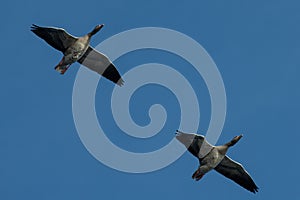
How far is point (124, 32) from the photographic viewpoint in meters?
42.4

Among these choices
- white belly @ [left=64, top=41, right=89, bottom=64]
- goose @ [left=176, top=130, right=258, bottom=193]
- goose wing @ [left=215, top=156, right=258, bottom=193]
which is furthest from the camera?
white belly @ [left=64, top=41, right=89, bottom=64]

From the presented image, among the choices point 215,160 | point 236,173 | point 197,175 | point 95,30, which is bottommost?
point 197,175

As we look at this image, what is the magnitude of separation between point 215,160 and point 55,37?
30.5ft

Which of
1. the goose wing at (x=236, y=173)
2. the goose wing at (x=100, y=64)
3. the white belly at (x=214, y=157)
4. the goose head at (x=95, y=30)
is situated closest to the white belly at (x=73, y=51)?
the goose head at (x=95, y=30)

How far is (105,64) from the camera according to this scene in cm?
4334

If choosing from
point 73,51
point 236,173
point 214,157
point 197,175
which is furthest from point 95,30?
point 236,173

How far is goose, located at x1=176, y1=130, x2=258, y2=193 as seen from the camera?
128 ft

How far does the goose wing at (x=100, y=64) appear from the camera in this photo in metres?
42.5

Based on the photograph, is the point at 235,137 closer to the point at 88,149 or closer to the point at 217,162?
the point at 217,162

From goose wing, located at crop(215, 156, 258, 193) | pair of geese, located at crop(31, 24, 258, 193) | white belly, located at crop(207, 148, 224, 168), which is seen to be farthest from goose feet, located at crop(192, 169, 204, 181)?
goose wing, located at crop(215, 156, 258, 193)

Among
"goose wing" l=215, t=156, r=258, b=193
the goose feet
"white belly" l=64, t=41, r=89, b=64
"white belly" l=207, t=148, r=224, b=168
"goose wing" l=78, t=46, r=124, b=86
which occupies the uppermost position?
"goose wing" l=78, t=46, r=124, b=86

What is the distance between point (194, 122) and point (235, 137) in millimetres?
2104

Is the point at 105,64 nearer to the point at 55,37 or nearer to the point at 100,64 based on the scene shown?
the point at 100,64

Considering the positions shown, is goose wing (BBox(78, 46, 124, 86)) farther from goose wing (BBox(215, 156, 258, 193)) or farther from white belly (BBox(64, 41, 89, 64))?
goose wing (BBox(215, 156, 258, 193))
